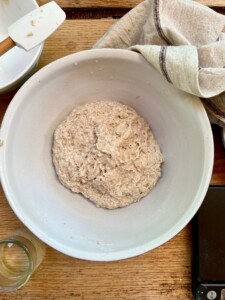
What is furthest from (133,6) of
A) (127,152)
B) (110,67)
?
(127,152)

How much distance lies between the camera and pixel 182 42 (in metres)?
0.78

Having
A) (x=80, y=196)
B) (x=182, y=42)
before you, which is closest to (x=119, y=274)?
(x=80, y=196)

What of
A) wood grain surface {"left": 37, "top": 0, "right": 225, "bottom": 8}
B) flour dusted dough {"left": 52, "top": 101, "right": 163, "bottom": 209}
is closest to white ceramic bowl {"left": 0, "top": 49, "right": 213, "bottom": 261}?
flour dusted dough {"left": 52, "top": 101, "right": 163, "bottom": 209}

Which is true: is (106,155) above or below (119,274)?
above

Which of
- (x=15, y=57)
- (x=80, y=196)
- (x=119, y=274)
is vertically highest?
(x=15, y=57)

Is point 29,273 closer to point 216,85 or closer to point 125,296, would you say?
point 125,296

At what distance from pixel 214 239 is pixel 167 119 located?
0.77ft

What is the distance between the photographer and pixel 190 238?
860mm

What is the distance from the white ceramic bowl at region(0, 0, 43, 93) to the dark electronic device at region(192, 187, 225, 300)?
39 cm

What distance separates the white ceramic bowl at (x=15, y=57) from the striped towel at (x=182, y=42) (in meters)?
0.12

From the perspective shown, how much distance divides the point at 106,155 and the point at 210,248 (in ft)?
0.84

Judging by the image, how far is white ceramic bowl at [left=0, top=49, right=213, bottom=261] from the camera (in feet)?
2.49

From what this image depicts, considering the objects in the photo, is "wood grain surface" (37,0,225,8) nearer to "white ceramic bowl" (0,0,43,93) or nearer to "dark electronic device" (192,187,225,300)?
"white ceramic bowl" (0,0,43,93)

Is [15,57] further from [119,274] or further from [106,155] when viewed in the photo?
[119,274]
